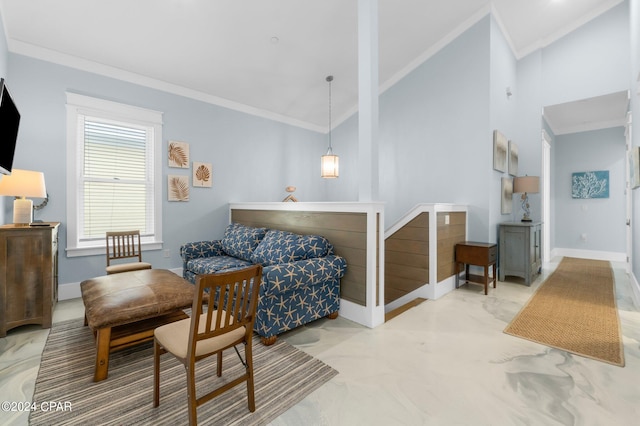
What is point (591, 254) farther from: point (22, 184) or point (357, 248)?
point (22, 184)

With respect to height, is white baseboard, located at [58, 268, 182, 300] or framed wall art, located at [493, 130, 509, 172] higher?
framed wall art, located at [493, 130, 509, 172]

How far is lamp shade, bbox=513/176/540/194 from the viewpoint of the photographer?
436 centimetres

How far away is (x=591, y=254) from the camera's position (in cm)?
591

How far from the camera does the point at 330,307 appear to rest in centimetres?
272

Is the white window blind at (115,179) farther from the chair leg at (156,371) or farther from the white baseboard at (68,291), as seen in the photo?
the chair leg at (156,371)

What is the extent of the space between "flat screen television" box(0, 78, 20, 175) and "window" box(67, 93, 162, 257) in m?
1.11

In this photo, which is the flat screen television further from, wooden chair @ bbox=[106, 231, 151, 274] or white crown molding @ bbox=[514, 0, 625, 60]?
white crown molding @ bbox=[514, 0, 625, 60]

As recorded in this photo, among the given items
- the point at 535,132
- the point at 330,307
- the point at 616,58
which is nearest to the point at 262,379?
the point at 330,307

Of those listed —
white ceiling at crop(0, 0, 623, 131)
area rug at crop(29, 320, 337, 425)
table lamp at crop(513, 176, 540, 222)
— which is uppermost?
white ceiling at crop(0, 0, 623, 131)

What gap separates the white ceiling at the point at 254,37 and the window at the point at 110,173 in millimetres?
540

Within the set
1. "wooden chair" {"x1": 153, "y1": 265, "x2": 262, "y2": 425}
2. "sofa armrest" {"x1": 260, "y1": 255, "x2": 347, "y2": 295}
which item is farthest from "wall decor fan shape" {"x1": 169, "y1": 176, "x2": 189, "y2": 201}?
"wooden chair" {"x1": 153, "y1": 265, "x2": 262, "y2": 425}

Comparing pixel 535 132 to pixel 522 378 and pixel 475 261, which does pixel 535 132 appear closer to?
pixel 475 261

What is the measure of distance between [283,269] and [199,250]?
1.82m

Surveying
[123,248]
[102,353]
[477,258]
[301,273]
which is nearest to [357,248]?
[301,273]
